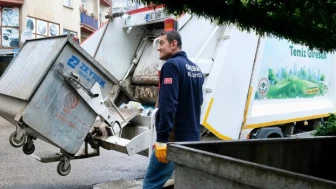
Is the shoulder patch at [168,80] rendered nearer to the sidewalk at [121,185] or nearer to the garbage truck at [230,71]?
the garbage truck at [230,71]

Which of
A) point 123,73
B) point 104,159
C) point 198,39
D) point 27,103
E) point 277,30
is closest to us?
point 277,30

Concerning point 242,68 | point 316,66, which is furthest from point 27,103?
point 316,66

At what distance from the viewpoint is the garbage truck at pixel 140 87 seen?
345 cm

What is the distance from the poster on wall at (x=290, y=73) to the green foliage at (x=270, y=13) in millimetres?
3136

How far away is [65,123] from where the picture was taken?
11.4 ft

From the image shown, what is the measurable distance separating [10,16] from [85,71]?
17.1 meters

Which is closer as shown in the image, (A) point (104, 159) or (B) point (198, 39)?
(B) point (198, 39)

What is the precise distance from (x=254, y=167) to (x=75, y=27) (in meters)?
23.2

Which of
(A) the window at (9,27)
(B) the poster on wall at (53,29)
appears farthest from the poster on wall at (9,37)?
(B) the poster on wall at (53,29)

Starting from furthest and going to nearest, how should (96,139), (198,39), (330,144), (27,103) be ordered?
1. (198,39)
2. (96,139)
3. (27,103)
4. (330,144)

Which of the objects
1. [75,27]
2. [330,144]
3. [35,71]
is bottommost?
[330,144]

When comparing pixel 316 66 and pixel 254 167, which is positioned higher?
pixel 316 66

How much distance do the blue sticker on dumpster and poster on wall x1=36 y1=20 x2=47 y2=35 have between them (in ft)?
56.2

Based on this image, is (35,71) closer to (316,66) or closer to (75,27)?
(316,66)
